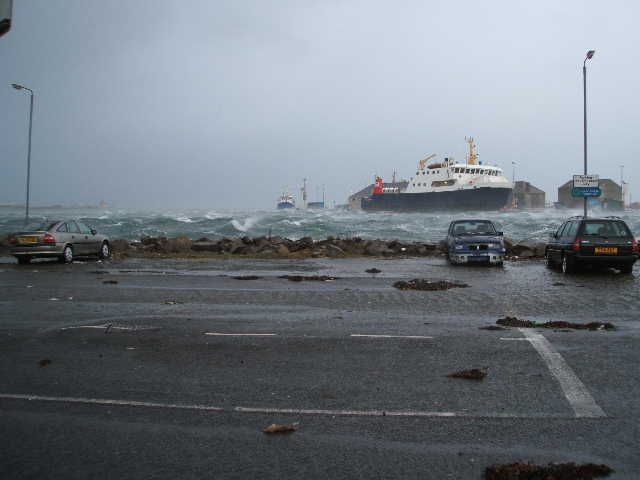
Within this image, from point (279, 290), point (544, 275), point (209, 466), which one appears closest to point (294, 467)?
point (209, 466)

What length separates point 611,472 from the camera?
340cm

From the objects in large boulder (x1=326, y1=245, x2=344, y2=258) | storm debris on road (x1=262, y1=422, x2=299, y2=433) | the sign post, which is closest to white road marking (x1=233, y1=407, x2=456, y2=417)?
storm debris on road (x1=262, y1=422, x2=299, y2=433)

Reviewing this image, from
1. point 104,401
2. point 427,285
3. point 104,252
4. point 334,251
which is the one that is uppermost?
point 334,251

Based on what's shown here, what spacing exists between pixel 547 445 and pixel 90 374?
13.9 ft

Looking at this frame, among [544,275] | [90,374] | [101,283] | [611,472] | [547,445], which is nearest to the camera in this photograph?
[611,472]

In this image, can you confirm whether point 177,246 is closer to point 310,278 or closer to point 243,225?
point 310,278

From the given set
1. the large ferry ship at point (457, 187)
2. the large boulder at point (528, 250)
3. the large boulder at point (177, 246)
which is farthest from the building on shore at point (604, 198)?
the large boulder at point (177, 246)

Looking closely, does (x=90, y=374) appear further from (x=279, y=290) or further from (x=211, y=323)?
(x=279, y=290)

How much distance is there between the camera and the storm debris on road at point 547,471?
331cm

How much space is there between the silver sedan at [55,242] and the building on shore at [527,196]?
312 ft

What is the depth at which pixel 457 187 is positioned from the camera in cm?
8000

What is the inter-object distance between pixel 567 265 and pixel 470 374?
39.5 ft

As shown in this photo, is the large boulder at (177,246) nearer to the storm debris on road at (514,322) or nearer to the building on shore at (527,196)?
the storm debris on road at (514,322)

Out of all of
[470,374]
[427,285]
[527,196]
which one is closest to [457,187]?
[527,196]
